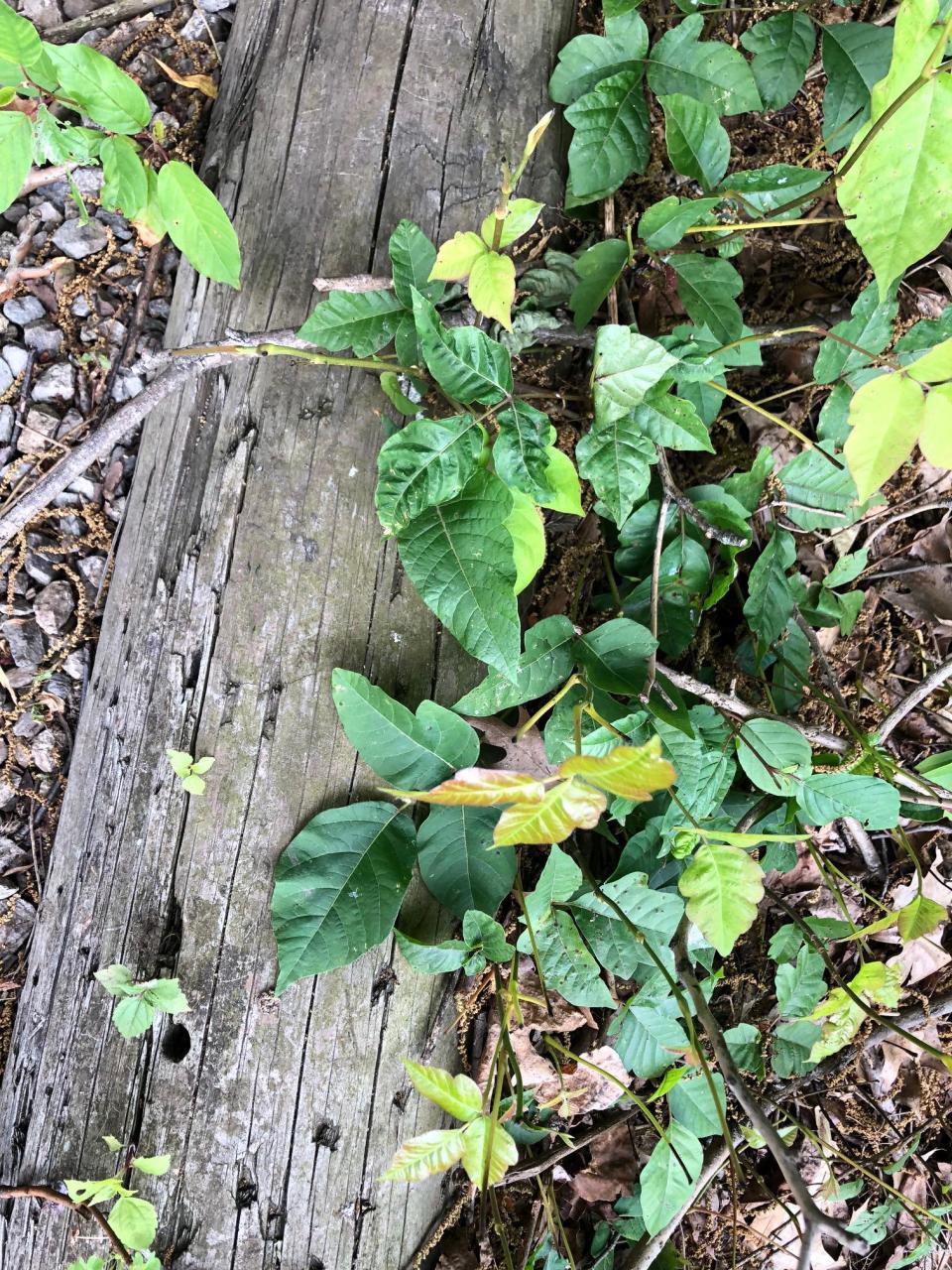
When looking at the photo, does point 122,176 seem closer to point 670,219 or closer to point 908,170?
point 670,219

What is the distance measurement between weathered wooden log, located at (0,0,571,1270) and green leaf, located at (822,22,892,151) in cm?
57

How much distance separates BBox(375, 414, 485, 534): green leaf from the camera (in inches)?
53.0

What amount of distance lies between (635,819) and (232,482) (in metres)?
1.07

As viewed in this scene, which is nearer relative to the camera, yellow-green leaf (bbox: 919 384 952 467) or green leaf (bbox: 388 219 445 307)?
yellow-green leaf (bbox: 919 384 952 467)

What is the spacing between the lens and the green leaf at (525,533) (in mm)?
1423

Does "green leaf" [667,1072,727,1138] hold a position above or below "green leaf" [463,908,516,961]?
below

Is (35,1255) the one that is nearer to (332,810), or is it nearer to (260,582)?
(332,810)

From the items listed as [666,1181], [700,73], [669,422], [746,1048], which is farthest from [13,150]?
[746,1048]

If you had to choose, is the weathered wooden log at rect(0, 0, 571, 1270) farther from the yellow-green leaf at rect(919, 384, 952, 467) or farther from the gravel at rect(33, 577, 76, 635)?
the yellow-green leaf at rect(919, 384, 952, 467)

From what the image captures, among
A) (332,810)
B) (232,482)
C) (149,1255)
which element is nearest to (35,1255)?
(149,1255)

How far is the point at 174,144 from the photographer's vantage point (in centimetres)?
200

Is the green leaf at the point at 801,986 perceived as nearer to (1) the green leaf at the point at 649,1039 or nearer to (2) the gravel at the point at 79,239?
(1) the green leaf at the point at 649,1039

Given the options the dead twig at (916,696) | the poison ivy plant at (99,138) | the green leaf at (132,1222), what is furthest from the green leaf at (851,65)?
the green leaf at (132,1222)

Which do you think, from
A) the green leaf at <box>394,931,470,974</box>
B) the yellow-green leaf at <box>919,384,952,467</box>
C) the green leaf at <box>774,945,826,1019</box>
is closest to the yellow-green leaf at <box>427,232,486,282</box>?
the yellow-green leaf at <box>919,384,952,467</box>
